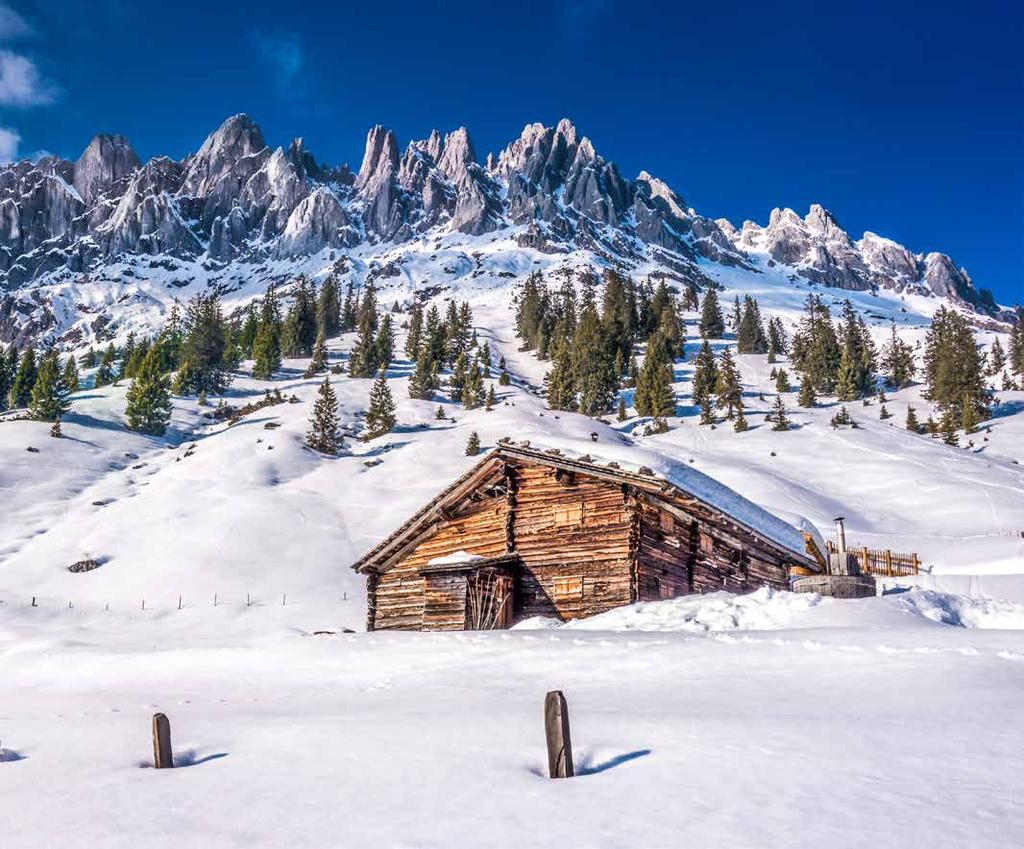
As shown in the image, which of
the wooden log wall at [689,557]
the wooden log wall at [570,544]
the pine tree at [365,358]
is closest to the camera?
the wooden log wall at [570,544]

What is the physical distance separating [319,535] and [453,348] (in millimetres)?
68353

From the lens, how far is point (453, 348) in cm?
10756

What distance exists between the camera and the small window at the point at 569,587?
18.9 metres

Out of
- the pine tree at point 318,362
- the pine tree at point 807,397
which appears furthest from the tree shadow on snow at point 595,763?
the pine tree at point 318,362

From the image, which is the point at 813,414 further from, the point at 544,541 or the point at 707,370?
the point at 544,541

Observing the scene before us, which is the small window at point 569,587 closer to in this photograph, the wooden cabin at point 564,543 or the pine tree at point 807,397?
the wooden cabin at point 564,543

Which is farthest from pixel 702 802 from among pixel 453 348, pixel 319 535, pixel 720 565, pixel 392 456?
pixel 453 348

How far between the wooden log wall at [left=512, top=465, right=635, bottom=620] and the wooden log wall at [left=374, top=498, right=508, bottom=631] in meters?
0.88

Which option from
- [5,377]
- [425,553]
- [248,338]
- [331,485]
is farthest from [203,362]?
[425,553]

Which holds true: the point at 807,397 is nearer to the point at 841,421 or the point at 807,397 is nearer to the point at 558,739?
the point at 841,421

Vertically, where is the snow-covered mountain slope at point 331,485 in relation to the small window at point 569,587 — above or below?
above

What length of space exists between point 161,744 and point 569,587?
43.2 feet

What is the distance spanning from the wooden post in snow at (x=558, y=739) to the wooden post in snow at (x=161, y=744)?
3888 mm

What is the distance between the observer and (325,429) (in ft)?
208
